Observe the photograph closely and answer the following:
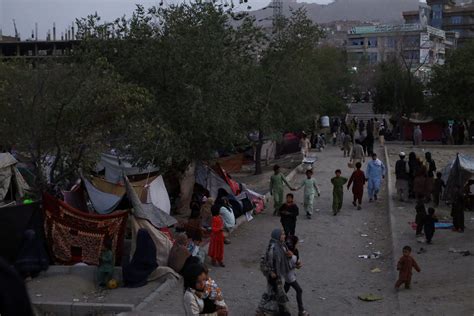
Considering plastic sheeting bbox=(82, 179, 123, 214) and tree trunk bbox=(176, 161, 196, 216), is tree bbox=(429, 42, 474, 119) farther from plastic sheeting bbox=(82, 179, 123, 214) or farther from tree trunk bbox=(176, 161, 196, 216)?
plastic sheeting bbox=(82, 179, 123, 214)

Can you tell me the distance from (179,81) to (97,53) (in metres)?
2.73

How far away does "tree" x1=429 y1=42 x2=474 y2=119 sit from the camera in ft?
120

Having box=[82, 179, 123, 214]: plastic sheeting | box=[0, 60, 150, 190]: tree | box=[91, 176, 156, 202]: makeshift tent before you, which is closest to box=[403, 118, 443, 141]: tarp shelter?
box=[91, 176, 156, 202]: makeshift tent

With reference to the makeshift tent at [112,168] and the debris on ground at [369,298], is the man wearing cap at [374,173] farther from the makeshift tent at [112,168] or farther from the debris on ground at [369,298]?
the debris on ground at [369,298]

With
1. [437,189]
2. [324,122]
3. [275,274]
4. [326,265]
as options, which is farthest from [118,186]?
[324,122]

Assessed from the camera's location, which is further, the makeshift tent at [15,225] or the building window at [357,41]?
the building window at [357,41]

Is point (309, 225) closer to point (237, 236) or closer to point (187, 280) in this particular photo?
point (237, 236)

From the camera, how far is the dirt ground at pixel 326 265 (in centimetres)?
1009

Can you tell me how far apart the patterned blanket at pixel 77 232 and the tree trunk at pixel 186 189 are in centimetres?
553

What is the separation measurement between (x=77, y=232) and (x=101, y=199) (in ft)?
7.51

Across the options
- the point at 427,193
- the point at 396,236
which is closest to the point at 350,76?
the point at 427,193

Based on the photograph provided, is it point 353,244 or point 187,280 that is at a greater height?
point 187,280

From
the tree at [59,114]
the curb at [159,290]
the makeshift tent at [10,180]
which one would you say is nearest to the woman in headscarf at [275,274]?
the curb at [159,290]

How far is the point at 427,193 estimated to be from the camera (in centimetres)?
1778
